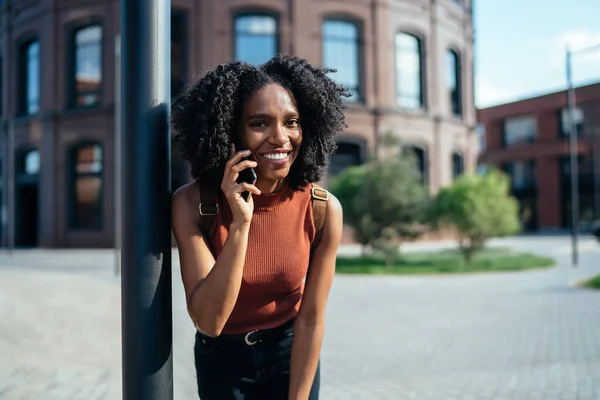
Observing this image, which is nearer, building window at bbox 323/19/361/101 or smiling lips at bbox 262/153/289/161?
smiling lips at bbox 262/153/289/161

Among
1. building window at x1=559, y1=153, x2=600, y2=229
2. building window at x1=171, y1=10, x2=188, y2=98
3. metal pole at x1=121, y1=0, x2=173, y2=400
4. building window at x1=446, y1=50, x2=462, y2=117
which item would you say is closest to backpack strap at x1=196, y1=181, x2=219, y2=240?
metal pole at x1=121, y1=0, x2=173, y2=400

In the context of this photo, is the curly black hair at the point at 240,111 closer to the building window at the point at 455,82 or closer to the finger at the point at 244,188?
the finger at the point at 244,188

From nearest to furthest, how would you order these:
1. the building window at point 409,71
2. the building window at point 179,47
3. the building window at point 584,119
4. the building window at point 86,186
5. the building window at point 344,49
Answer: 1. the building window at point 179,47
2. the building window at point 86,186
3. the building window at point 344,49
4. the building window at point 409,71
5. the building window at point 584,119

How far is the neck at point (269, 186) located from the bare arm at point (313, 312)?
0.63ft

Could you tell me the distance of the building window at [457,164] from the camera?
30436mm

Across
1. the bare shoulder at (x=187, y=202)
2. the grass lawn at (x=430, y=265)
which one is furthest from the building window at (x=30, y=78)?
the bare shoulder at (x=187, y=202)

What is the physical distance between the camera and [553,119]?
51.4 m

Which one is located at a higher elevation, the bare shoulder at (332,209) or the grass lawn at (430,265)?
the bare shoulder at (332,209)

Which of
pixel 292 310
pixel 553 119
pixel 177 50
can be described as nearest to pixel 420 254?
pixel 177 50

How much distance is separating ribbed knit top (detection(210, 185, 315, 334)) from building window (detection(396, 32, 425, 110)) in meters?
25.6

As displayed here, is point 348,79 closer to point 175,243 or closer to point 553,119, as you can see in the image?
point 175,243

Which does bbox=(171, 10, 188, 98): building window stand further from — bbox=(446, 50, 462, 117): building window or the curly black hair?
the curly black hair

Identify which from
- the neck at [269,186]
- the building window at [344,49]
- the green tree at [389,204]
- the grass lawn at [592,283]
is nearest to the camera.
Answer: the neck at [269,186]

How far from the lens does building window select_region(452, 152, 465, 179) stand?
99.9 ft
